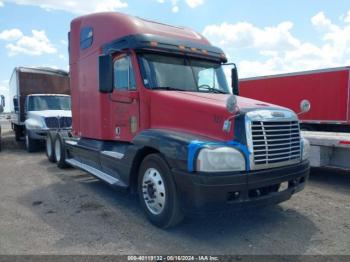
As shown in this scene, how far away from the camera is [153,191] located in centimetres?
446

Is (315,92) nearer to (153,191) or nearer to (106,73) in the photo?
(106,73)

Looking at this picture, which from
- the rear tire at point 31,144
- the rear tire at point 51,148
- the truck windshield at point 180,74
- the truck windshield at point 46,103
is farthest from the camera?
the truck windshield at point 46,103

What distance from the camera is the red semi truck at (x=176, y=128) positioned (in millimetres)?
3822

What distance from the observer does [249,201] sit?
12.8 ft

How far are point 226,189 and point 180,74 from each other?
2.26 meters

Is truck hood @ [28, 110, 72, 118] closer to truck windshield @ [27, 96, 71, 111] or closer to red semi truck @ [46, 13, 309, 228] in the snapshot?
truck windshield @ [27, 96, 71, 111]

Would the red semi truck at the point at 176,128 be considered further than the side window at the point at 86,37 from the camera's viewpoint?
No

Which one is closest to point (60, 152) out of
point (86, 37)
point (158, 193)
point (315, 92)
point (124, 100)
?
point (86, 37)

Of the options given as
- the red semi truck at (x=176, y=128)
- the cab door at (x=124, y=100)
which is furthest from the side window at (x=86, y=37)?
the cab door at (x=124, y=100)

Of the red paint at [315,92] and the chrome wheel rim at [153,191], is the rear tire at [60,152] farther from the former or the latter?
the red paint at [315,92]

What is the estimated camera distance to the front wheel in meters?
4.10

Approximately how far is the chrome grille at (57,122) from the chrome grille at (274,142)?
9.48 m

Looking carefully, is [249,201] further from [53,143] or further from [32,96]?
[32,96]

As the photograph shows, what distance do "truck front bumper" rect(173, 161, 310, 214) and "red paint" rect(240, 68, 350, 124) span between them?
879 cm
